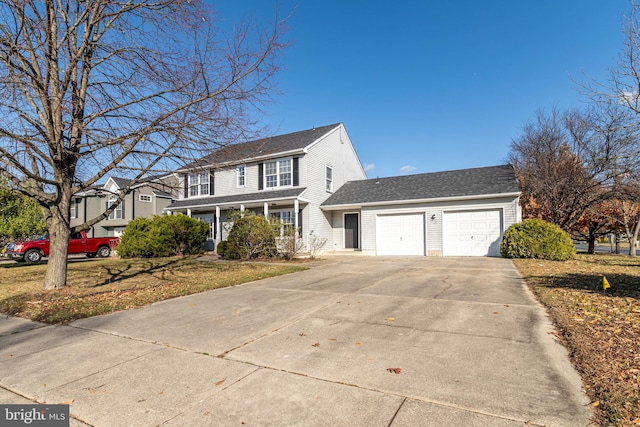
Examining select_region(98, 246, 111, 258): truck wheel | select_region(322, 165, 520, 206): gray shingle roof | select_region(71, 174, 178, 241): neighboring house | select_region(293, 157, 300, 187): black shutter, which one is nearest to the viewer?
select_region(322, 165, 520, 206): gray shingle roof

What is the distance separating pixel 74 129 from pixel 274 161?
481 inches

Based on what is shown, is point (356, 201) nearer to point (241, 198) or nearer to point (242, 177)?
point (241, 198)

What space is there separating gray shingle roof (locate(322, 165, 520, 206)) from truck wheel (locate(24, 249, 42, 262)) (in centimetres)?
1525

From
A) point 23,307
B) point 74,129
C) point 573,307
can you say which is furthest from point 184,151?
point 573,307

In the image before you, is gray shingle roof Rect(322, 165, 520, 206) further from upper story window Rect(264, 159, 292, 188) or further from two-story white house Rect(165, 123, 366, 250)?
upper story window Rect(264, 159, 292, 188)

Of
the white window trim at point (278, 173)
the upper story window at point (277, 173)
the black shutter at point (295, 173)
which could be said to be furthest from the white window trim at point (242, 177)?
the black shutter at point (295, 173)

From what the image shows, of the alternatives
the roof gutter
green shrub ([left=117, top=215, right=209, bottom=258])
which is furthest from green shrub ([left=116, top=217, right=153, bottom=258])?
the roof gutter

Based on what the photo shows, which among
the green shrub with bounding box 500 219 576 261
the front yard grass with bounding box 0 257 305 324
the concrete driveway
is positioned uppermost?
the green shrub with bounding box 500 219 576 261

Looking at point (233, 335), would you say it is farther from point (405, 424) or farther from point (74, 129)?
point (74, 129)

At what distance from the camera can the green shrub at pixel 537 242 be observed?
42.2ft

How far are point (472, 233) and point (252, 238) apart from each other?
10.2 meters

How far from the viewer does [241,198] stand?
1920 cm

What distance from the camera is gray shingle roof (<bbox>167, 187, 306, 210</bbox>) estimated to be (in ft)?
58.1

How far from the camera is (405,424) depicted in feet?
7.79
